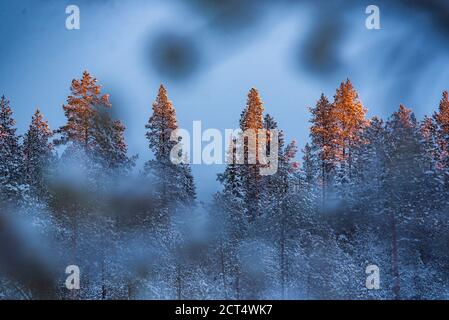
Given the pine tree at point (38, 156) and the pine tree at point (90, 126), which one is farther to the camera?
the pine tree at point (38, 156)

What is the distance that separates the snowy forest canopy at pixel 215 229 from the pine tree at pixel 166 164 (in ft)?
0.54

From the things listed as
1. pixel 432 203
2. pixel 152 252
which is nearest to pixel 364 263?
pixel 432 203

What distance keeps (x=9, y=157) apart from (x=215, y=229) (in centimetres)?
1315

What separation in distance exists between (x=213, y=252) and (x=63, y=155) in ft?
30.7

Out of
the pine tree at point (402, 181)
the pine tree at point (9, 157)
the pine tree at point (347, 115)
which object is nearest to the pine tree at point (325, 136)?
the pine tree at point (347, 115)

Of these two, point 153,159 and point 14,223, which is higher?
point 153,159

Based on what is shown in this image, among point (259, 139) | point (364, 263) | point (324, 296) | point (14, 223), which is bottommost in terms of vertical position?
point (324, 296)

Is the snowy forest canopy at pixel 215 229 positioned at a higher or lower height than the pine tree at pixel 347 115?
lower

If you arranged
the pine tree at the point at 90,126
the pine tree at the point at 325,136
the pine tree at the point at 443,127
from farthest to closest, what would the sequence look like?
the pine tree at the point at 325,136
the pine tree at the point at 443,127
the pine tree at the point at 90,126

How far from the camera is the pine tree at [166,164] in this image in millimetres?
27625

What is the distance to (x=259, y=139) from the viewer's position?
30.2 metres

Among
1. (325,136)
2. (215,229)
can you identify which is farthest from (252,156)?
(215,229)

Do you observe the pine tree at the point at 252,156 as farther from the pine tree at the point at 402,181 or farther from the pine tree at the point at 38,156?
the pine tree at the point at 38,156
